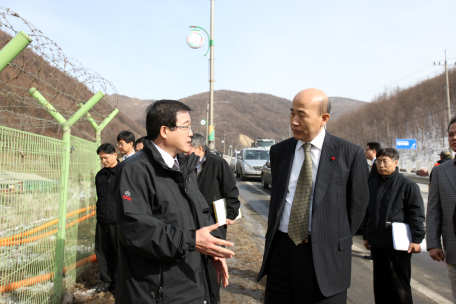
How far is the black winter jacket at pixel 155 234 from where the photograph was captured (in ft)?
5.89

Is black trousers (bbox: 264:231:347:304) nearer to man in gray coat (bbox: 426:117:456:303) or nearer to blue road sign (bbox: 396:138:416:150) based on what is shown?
man in gray coat (bbox: 426:117:456:303)

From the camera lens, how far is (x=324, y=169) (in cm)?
243

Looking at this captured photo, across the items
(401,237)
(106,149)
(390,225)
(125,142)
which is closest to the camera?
(401,237)

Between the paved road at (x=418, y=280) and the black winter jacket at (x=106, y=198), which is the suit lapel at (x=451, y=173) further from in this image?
the black winter jacket at (x=106, y=198)

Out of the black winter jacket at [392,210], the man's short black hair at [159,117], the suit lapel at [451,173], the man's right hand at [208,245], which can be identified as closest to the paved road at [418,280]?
the black winter jacket at [392,210]

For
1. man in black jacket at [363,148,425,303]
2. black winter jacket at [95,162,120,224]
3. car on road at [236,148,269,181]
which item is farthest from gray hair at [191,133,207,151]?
car on road at [236,148,269,181]

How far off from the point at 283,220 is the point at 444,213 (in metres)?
1.47

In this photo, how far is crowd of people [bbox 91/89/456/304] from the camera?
6.13 ft

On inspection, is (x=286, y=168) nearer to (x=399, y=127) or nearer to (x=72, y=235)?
(x=72, y=235)

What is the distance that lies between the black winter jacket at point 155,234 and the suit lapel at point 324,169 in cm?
85

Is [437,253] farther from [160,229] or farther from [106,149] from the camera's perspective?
[106,149]

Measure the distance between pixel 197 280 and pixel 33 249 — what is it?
76.3 inches

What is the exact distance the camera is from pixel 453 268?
2.76 m

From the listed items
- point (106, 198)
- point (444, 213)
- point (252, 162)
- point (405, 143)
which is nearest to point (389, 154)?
point (444, 213)
